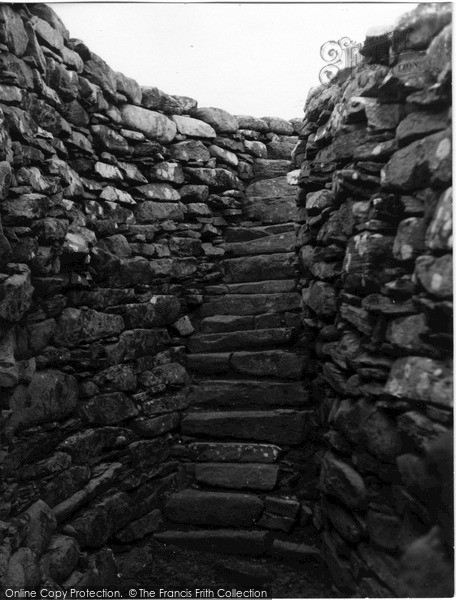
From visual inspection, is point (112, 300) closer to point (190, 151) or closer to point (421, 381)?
point (190, 151)

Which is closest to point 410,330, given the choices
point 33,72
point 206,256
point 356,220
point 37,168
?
point 356,220

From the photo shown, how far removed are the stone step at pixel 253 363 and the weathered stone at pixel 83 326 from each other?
1.11 m

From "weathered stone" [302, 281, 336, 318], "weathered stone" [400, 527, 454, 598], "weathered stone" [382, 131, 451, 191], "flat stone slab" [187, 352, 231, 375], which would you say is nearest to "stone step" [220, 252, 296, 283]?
"flat stone slab" [187, 352, 231, 375]

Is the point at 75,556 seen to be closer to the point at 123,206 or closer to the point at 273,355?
the point at 273,355

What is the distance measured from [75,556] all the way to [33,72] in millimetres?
3608

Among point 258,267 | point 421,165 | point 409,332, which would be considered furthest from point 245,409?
point 421,165

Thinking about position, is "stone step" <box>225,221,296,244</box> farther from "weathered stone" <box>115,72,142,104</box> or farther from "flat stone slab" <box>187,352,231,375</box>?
"weathered stone" <box>115,72,142,104</box>

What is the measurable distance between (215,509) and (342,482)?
1.39 m

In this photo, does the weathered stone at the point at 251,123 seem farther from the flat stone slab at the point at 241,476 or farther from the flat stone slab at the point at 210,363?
the flat stone slab at the point at 241,476

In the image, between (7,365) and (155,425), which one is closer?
(7,365)

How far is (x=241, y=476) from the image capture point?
4.93 m

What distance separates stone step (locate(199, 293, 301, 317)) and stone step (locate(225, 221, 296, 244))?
3.05 feet

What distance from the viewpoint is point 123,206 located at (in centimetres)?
558

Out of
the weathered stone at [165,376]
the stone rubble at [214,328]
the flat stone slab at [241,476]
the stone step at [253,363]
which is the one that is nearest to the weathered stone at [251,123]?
the stone rubble at [214,328]
